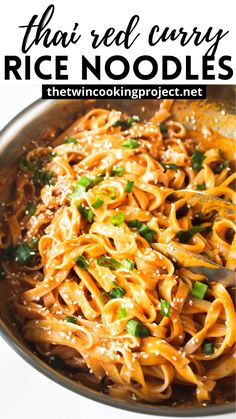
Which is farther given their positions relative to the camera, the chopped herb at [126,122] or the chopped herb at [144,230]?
the chopped herb at [126,122]

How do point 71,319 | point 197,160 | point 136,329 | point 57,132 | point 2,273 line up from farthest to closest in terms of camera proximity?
point 57,132 < point 197,160 < point 2,273 < point 71,319 < point 136,329

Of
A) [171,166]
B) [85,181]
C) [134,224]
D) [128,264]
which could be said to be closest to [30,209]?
[85,181]

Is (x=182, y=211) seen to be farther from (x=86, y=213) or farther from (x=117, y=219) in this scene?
(x=86, y=213)

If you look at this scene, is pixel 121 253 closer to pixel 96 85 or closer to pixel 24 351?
pixel 24 351

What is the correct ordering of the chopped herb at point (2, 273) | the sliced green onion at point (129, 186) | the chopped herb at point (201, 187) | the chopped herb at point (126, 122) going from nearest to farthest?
1. the chopped herb at point (2, 273)
2. the sliced green onion at point (129, 186)
3. the chopped herb at point (201, 187)
4. the chopped herb at point (126, 122)

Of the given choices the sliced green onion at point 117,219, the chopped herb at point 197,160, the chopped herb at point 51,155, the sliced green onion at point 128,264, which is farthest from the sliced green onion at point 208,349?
the chopped herb at point 51,155

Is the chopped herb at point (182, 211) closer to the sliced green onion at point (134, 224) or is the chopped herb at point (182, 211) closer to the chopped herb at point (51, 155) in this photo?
the sliced green onion at point (134, 224)

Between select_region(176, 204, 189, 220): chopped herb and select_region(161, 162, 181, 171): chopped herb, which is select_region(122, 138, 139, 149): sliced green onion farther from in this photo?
select_region(176, 204, 189, 220): chopped herb
